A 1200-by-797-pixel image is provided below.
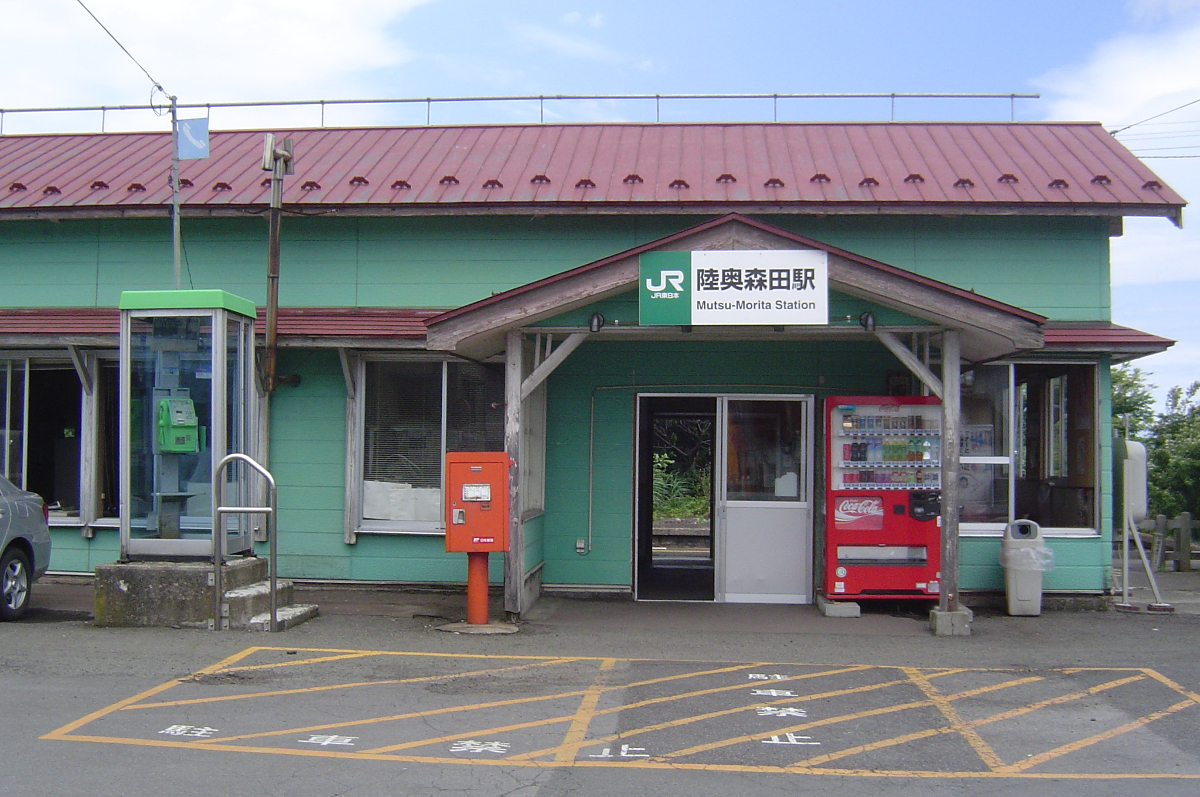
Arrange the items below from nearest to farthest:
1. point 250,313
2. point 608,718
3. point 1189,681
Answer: point 608,718 < point 1189,681 < point 250,313

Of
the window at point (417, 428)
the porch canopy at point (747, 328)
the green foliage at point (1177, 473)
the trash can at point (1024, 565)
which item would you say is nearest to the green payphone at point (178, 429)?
the window at point (417, 428)

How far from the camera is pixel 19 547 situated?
9.39 m

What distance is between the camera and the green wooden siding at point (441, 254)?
35.7ft

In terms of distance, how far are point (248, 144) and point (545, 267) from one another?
5.08 metres

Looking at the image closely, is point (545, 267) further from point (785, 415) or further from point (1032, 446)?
point (1032, 446)

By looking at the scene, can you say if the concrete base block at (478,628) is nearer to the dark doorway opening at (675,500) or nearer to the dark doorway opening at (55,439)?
the dark doorway opening at (675,500)

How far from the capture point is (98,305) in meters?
11.8

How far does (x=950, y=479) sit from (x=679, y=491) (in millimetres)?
14748

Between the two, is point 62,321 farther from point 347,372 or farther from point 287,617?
point 287,617

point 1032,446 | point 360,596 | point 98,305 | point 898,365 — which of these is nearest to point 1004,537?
point 1032,446

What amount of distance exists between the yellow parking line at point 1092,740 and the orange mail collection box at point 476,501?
15.9 feet

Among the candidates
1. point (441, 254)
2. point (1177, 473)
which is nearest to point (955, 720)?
point (441, 254)

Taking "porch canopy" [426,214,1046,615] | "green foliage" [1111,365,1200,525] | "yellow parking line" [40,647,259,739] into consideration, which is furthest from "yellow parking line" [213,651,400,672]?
"green foliage" [1111,365,1200,525]

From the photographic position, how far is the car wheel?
9086 millimetres
